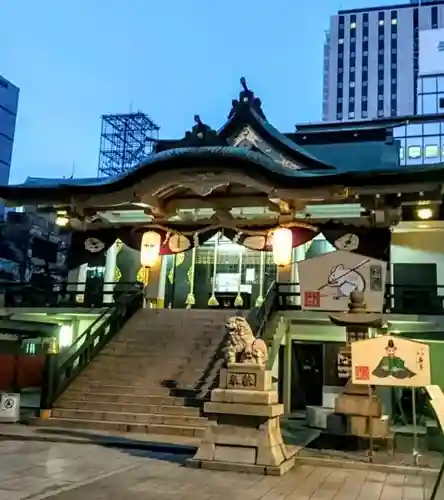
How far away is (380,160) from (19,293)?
57.1 ft

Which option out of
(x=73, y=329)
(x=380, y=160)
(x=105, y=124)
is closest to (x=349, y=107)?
(x=105, y=124)

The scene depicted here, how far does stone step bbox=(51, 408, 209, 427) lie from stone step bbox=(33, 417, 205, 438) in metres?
0.20

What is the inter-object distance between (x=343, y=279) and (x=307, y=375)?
748cm

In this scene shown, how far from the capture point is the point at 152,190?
12555 millimetres

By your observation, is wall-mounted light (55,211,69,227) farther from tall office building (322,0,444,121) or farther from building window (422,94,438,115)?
tall office building (322,0,444,121)

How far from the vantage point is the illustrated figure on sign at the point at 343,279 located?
43.0 ft

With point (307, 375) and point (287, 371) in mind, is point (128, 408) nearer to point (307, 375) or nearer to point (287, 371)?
point (287, 371)

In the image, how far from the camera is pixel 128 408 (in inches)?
512

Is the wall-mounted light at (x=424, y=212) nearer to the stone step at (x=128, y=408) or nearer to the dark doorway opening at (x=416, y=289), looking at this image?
the dark doorway opening at (x=416, y=289)

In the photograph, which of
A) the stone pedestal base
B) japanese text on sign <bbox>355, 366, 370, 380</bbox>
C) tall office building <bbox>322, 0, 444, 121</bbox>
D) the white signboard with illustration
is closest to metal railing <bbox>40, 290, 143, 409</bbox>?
the stone pedestal base

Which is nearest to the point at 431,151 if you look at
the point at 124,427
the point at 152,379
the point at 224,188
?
the point at 224,188

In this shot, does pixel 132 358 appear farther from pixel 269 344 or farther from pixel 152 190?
pixel 152 190

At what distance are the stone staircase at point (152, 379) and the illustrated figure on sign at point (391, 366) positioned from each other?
14.0 feet

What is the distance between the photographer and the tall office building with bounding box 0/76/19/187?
5047 cm
